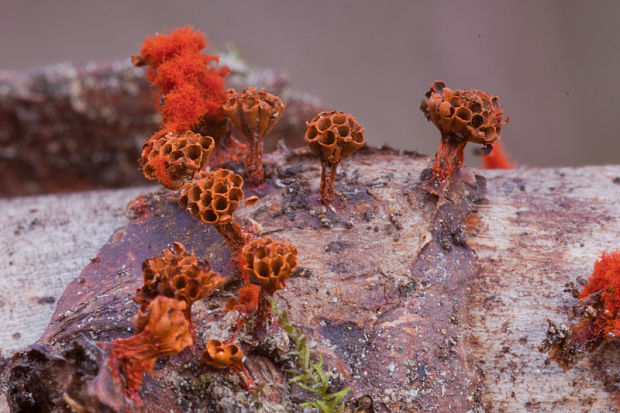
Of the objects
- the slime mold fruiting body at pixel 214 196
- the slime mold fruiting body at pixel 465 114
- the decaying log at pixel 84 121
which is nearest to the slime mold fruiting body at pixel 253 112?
the slime mold fruiting body at pixel 214 196

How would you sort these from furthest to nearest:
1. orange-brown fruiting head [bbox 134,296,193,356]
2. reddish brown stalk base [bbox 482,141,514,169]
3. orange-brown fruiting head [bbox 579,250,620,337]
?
1. reddish brown stalk base [bbox 482,141,514,169]
2. orange-brown fruiting head [bbox 579,250,620,337]
3. orange-brown fruiting head [bbox 134,296,193,356]

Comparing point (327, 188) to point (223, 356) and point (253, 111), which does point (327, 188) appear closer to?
point (253, 111)

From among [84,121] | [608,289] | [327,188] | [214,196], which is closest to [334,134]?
[327,188]

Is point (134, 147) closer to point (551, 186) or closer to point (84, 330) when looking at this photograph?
point (84, 330)

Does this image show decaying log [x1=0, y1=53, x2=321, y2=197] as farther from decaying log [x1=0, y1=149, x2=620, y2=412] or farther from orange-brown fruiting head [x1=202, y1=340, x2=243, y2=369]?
orange-brown fruiting head [x1=202, y1=340, x2=243, y2=369]

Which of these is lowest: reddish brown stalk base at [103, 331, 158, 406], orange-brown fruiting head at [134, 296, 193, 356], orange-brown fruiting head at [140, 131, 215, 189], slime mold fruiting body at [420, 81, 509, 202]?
reddish brown stalk base at [103, 331, 158, 406]

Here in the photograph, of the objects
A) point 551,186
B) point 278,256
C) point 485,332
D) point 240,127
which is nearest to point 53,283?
point 240,127

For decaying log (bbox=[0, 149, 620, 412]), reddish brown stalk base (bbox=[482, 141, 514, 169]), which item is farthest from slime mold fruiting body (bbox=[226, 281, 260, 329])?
reddish brown stalk base (bbox=[482, 141, 514, 169])
